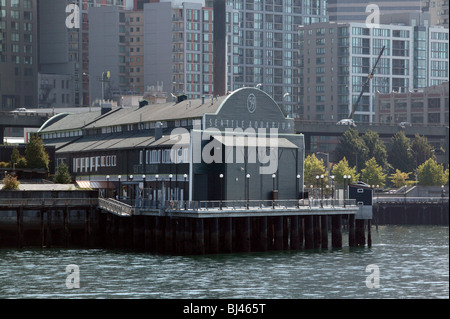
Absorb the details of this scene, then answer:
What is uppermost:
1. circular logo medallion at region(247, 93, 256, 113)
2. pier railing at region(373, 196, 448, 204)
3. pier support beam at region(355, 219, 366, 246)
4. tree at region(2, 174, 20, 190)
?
circular logo medallion at region(247, 93, 256, 113)

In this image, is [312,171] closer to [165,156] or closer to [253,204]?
[165,156]

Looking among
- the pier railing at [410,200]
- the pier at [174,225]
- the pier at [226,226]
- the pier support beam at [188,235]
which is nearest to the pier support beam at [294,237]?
the pier at [226,226]

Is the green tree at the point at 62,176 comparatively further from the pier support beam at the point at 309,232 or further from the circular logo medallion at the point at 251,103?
the pier support beam at the point at 309,232

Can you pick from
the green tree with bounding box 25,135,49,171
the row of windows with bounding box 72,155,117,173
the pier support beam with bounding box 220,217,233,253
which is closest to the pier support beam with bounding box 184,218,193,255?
the pier support beam with bounding box 220,217,233,253

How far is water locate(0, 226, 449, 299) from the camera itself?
8106 centimetres

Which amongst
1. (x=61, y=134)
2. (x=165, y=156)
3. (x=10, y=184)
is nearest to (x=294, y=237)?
(x=165, y=156)

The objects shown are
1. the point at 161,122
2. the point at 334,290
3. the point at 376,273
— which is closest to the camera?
the point at 334,290

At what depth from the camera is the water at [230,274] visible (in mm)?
81062

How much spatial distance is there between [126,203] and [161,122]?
1450cm

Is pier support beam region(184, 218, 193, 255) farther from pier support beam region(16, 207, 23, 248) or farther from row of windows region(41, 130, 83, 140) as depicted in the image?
row of windows region(41, 130, 83, 140)

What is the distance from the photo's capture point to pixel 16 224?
113 m

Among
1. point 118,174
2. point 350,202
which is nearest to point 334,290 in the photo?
point 350,202

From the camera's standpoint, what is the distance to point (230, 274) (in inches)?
3580
